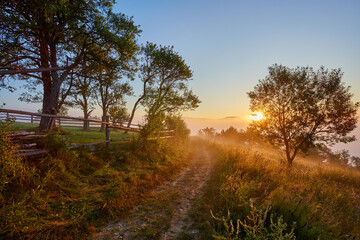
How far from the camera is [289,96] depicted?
11.4 m

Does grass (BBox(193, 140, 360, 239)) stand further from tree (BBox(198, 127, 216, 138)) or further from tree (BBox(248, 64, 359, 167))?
tree (BBox(198, 127, 216, 138))

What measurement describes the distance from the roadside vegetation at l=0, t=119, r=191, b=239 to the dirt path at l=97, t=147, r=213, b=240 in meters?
0.35

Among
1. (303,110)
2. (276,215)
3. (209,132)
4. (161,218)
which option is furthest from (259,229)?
(209,132)

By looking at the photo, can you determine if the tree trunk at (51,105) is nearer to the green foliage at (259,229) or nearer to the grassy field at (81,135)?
the grassy field at (81,135)

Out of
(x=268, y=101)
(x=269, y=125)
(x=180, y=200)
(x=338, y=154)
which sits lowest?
(x=338, y=154)

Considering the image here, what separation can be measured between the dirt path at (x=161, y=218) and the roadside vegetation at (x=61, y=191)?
0.35 m

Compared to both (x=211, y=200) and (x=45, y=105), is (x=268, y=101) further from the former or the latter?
(x=45, y=105)

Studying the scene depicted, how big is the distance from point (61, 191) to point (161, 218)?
113 inches

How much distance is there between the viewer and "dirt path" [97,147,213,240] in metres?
3.41

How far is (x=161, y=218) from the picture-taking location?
4117 millimetres

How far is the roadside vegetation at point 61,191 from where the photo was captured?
9.05ft

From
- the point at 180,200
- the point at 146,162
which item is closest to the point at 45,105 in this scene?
the point at 146,162

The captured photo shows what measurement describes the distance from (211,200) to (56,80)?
46.5 feet

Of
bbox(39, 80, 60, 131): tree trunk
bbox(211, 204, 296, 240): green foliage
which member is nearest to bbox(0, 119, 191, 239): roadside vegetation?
bbox(211, 204, 296, 240): green foliage
